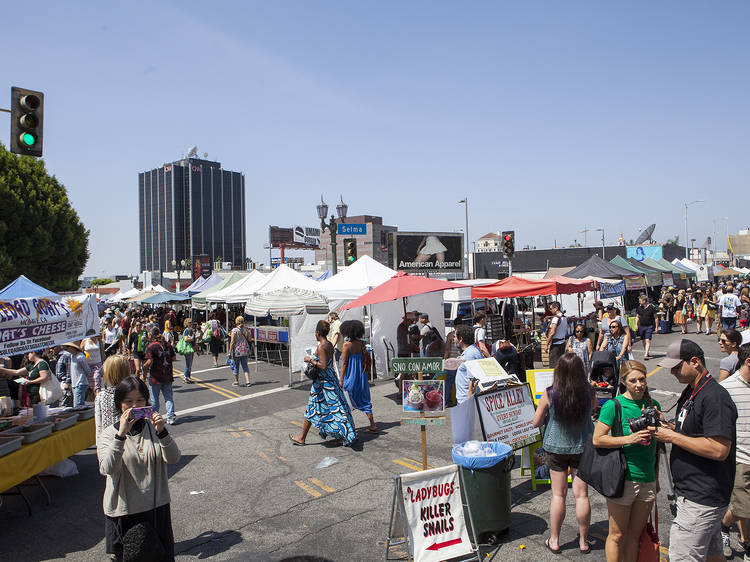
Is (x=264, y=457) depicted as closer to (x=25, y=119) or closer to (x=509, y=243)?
(x=25, y=119)

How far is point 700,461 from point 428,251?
25.6 m

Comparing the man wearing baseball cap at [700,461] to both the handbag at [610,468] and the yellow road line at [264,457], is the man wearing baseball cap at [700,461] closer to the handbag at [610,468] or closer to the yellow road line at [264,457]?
the handbag at [610,468]

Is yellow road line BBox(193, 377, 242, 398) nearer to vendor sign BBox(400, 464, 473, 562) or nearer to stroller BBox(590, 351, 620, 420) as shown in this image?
stroller BBox(590, 351, 620, 420)

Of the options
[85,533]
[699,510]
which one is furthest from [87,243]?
[699,510]

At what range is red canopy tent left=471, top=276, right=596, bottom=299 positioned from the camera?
543 inches

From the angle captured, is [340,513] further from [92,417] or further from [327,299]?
[327,299]

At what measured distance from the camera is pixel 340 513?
556cm

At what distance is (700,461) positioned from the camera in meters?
3.33

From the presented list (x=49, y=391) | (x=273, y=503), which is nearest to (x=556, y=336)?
(x=273, y=503)

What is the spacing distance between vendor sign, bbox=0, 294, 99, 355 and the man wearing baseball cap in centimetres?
843

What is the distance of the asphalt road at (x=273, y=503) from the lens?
4879 mm

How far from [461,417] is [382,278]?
34.1 ft

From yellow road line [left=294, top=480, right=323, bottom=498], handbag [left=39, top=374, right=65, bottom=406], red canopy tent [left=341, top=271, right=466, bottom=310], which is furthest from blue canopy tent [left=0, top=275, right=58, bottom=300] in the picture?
yellow road line [left=294, top=480, right=323, bottom=498]

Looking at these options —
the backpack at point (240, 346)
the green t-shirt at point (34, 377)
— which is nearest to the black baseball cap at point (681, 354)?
the green t-shirt at point (34, 377)
